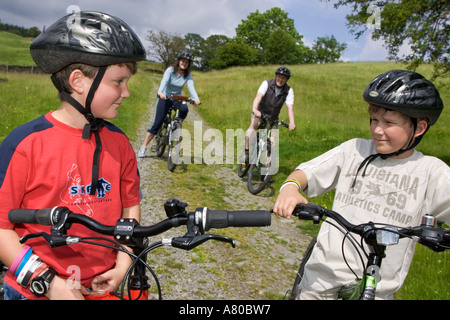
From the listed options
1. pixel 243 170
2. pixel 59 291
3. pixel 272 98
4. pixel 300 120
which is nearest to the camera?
pixel 59 291

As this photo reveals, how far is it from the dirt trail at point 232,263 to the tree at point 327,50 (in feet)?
272

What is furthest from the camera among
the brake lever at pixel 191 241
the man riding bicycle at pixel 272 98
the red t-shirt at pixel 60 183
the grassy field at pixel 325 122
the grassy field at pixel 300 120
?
the man riding bicycle at pixel 272 98

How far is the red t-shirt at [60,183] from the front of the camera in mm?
1684

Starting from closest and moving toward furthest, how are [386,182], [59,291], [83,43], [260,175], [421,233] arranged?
[421,233] → [59,291] → [83,43] → [386,182] → [260,175]

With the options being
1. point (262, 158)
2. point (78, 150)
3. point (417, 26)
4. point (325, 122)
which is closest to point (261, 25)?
point (325, 122)

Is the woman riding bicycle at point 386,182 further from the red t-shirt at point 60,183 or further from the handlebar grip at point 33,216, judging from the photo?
the handlebar grip at point 33,216

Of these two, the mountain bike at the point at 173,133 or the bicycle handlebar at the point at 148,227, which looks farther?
the mountain bike at the point at 173,133

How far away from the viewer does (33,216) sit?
4.90 feet

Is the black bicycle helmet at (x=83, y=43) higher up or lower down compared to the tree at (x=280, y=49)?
lower down

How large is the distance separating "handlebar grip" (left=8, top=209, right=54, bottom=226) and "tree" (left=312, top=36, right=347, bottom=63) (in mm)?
87090

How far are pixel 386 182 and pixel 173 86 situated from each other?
6.99 metres

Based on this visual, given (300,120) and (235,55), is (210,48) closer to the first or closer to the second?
(235,55)

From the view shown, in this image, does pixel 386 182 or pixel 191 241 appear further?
pixel 386 182

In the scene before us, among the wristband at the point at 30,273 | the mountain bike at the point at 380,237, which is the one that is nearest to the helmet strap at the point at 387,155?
the mountain bike at the point at 380,237
